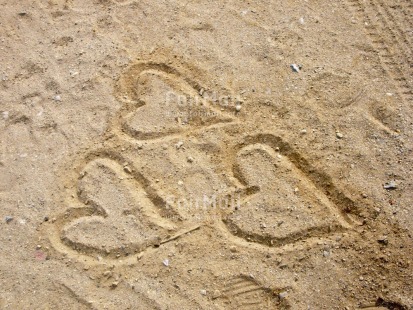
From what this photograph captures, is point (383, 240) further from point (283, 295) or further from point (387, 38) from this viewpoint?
point (387, 38)

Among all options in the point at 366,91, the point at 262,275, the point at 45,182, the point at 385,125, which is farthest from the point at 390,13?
the point at 45,182

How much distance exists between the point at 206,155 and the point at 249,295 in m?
0.92

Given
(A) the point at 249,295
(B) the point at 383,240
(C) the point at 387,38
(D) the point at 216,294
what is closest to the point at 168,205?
(D) the point at 216,294

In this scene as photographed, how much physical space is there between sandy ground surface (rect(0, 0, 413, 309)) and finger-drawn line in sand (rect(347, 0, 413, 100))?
0.01 meters

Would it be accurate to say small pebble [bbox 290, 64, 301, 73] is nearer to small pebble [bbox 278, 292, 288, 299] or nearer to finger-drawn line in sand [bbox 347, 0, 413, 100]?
finger-drawn line in sand [bbox 347, 0, 413, 100]

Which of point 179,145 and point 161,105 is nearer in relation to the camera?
point 179,145

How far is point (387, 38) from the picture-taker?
347 cm

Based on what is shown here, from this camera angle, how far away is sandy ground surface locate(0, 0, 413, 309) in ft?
8.85

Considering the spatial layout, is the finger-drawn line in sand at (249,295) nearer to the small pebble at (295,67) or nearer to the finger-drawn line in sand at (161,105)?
the finger-drawn line in sand at (161,105)

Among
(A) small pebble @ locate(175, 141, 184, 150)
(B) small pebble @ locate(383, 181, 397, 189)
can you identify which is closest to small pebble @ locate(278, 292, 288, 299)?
(B) small pebble @ locate(383, 181, 397, 189)

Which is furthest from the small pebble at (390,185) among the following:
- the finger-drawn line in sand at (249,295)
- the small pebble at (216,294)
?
the small pebble at (216,294)

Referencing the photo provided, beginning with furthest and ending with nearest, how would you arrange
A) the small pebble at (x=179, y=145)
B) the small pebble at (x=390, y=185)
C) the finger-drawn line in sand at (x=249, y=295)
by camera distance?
the small pebble at (x=179, y=145) < the small pebble at (x=390, y=185) < the finger-drawn line in sand at (x=249, y=295)

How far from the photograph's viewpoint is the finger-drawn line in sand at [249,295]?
2.62m

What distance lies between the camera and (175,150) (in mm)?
3121
